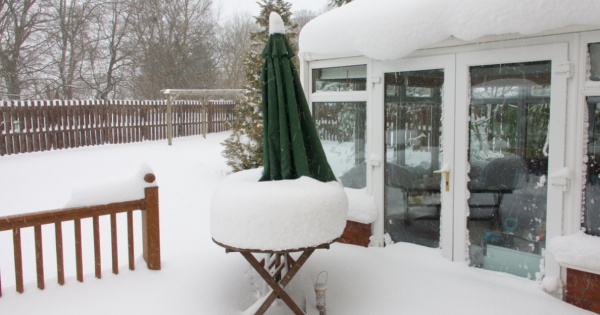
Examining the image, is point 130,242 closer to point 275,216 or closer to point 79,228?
point 79,228

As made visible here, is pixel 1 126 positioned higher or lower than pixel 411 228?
higher

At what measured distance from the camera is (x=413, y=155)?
429cm

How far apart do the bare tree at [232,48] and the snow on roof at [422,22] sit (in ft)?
77.3

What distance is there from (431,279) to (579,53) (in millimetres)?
2150

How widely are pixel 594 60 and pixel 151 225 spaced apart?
3879 millimetres

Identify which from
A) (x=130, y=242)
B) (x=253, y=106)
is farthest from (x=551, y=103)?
(x=253, y=106)

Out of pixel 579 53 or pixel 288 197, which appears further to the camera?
pixel 579 53

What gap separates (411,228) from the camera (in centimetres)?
442

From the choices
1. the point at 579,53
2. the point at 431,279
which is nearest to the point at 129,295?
the point at 431,279

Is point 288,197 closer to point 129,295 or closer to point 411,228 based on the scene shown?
point 129,295

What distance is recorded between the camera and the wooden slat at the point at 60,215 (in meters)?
3.31

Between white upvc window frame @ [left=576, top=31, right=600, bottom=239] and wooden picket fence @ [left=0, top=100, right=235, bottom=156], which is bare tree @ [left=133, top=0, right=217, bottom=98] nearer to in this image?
wooden picket fence @ [left=0, top=100, right=235, bottom=156]

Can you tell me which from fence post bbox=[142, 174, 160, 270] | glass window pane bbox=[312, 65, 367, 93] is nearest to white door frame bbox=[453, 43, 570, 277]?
glass window pane bbox=[312, 65, 367, 93]

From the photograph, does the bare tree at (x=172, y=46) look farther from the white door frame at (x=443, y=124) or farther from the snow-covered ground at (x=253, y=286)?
the white door frame at (x=443, y=124)
